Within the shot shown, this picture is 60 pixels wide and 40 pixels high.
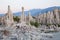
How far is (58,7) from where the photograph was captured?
3523 millimetres

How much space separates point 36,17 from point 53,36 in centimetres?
49

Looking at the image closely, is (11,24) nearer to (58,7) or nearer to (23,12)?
(23,12)

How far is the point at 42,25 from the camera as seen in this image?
137 inches

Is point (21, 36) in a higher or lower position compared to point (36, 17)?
lower

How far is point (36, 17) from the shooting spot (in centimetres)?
347

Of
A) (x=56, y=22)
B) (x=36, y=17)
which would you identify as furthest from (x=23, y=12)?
(x=56, y=22)

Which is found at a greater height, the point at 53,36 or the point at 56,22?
the point at 56,22

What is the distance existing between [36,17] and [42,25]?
0.64 ft

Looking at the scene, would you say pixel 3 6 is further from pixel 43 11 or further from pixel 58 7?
pixel 58 7

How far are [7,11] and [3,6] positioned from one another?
0.14 metres

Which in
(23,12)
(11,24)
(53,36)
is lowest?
(53,36)

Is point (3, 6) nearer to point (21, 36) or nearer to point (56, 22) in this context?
point (21, 36)

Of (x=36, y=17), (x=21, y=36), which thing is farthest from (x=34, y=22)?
(x=21, y=36)

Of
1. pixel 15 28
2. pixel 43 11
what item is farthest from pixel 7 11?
pixel 43 11
